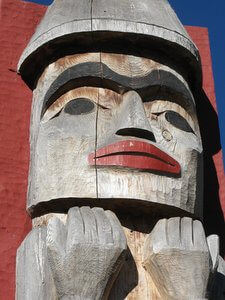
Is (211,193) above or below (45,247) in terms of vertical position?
above

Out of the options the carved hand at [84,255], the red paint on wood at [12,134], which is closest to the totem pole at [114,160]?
the carved hand at [84,255]

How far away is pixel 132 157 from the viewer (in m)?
3.75

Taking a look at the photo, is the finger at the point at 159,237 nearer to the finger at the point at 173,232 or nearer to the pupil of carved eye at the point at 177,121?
the finger at the point at 173,232

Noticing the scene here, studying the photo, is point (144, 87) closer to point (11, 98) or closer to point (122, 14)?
point (122, 14)

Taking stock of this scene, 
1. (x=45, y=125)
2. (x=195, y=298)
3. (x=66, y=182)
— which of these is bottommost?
(x=195, y=298)

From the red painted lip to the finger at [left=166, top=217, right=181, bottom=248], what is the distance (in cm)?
25

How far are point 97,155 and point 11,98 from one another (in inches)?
44.7

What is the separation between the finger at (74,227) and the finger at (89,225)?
0.02m

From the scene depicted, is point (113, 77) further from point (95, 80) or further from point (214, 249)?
point (214, 249)

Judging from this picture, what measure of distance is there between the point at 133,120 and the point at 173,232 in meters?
0.59

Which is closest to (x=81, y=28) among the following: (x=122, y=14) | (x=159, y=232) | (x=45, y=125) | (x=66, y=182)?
(x=122, y=14)

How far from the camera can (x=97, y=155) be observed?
3760 millimetres

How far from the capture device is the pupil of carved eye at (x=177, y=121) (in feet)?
13.3

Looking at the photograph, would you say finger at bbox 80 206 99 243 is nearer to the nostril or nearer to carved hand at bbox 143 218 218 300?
carved hand at bbox 143 218 218 300
